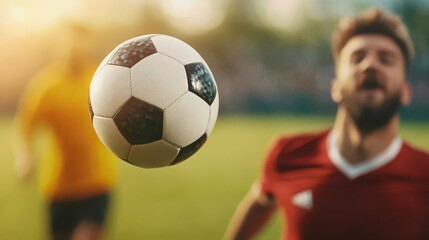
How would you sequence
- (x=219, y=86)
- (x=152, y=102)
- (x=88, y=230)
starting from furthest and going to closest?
(x=219, y=86)
(x=88, y=230)
(x=152, y=102)

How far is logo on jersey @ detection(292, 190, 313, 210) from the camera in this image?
2.70 meters

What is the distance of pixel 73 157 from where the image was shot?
4520 mm

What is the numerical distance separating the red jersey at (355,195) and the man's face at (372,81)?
0.18 meters

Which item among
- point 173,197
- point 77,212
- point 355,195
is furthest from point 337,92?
point 173,197

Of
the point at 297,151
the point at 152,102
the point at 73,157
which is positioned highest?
the point at 152,102

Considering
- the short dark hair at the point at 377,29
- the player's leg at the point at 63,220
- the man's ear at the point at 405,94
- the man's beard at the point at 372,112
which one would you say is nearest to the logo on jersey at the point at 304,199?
the man's beard at the point at 372,112

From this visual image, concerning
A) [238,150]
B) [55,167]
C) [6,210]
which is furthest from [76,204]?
[238,150]

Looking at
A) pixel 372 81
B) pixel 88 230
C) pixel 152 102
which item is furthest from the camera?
pixel 88 230

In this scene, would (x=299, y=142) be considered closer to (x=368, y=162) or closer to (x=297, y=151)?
(x=297, y=151)

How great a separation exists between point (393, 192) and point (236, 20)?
91.9 feet

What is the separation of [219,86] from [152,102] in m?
20.7

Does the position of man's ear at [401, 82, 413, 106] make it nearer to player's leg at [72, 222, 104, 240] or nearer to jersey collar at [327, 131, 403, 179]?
jersey collar at [327, 131, 403, 179]

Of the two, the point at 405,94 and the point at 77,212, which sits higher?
the point at 405,94

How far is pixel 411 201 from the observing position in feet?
8.38
